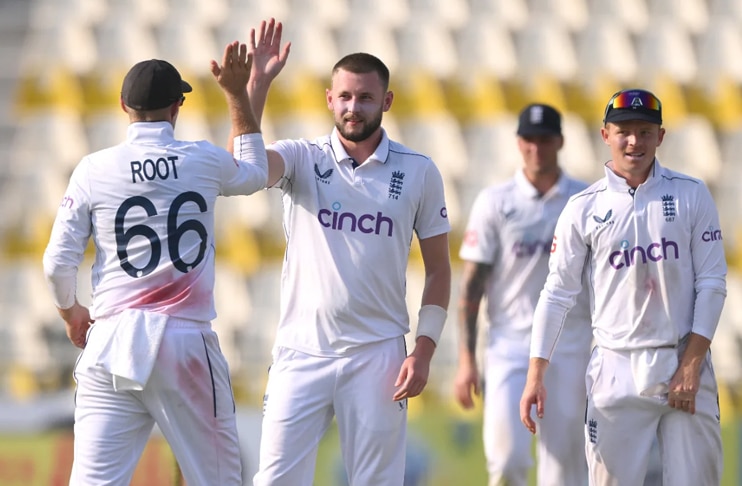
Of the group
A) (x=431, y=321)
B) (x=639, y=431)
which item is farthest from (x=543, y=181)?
(x=639, y=431)

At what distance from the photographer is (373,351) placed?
5031 mm

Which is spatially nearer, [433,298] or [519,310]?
[433,298]

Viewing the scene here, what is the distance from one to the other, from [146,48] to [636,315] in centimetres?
919

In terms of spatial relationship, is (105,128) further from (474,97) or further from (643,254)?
(643,254)

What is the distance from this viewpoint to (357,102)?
5055 mm

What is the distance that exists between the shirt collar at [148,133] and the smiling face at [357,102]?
2.39 ft

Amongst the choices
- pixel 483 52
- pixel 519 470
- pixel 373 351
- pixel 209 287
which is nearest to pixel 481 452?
pixel 519 470

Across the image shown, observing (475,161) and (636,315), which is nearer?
(636,315)

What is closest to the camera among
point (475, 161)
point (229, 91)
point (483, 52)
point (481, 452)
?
point (229, 91)

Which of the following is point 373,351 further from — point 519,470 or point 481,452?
point 481,452

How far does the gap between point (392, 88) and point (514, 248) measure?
6402 millimetres

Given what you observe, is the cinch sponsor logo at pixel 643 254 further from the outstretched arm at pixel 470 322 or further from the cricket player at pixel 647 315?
the outstretched arm at pixel 470 322

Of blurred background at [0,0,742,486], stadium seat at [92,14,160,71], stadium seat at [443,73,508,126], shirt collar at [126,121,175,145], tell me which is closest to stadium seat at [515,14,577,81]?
blurred background at [0,0,742,486]

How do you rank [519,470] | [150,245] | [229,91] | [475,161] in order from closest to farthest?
A: [150,245] → [229,91] → [519,470] → [475,161]
